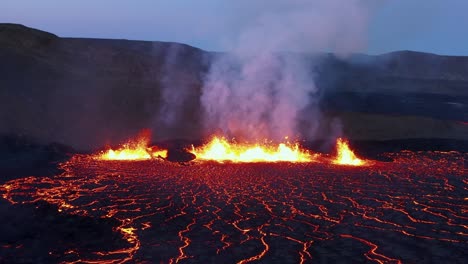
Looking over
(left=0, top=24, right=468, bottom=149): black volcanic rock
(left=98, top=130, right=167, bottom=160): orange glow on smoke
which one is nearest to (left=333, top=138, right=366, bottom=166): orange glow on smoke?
(left=98, top=130, right=167, bottom=160): orange glow on smoke

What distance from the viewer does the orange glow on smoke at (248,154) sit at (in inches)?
1112

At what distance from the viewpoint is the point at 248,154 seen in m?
29.6

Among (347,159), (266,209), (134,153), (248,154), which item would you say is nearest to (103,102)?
(134,153)

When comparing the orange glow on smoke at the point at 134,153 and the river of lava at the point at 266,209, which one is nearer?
→ the river of lava at the point at 266,209

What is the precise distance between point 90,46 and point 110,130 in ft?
184

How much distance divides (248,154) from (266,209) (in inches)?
572

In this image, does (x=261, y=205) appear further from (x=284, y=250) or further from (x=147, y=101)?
(x=147, y=101)

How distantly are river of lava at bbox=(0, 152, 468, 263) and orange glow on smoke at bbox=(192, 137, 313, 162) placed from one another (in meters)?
2.75

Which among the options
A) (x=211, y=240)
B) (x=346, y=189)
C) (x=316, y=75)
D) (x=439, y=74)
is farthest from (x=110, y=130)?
(x=439, y=74)

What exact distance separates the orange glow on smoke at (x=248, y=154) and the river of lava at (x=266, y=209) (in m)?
2.75

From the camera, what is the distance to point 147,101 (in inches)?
2079

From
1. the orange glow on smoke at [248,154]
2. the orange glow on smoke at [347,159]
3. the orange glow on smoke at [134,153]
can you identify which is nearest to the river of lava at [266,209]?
the orange glow on smoke at [347,159]

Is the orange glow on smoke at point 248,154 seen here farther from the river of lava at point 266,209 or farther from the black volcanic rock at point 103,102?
the black volcanic rock at point 103,102

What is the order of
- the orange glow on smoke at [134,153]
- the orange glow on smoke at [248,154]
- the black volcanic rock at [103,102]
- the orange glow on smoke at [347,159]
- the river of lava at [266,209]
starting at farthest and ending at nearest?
the black volcanic rock at [103,102] < the orange glow on smoke at [134,153] < the orange glow on smoke at [248,154] < the orange glow on smoke at [347,159] < the river of lava at [266,209]
